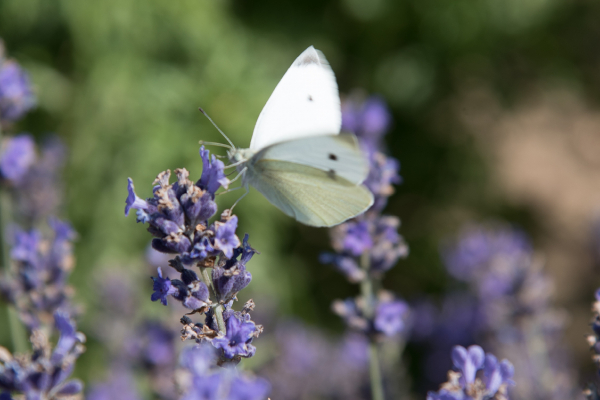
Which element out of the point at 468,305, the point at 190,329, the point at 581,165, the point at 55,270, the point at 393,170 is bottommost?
the point at 190,329

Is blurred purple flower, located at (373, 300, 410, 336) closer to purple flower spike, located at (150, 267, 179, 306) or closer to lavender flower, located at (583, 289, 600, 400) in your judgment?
lavender flower, located at (583, 289, 600, 400)

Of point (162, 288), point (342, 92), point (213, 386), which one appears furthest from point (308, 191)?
point (342, 92)

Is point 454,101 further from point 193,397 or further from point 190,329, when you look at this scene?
point 193,397

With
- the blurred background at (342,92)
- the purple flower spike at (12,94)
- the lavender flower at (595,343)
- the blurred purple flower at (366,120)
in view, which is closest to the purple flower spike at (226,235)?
the lavender flower at (595,343)

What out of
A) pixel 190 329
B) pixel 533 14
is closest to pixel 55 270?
pixel 190 329

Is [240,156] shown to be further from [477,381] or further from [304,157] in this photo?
[477,381]

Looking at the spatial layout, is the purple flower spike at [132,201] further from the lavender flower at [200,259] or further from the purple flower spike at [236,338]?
the purple flower spike at [236,338]
